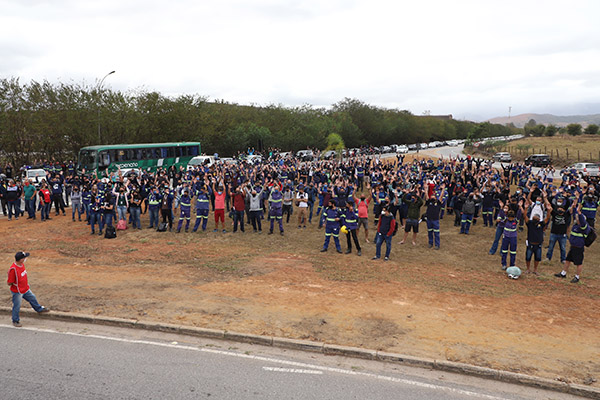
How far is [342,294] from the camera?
31.9ft

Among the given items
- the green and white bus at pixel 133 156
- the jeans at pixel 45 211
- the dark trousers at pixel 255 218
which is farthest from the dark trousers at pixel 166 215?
the green and white bus at pixel 133 156

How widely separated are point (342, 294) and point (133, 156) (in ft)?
90.6

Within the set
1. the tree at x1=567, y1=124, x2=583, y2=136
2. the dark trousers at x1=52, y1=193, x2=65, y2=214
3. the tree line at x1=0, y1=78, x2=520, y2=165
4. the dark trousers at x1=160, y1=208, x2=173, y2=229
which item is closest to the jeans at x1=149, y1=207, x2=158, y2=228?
the dark trousers at x1=160, y1=208, x2=173, y2=229

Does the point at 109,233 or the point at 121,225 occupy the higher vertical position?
A: the point at 121,225

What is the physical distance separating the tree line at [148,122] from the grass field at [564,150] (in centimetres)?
2676

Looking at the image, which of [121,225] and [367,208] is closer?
[367,208]

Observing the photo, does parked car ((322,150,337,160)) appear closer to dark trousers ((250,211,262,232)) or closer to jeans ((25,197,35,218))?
dark trousers ((250,211,262,232))

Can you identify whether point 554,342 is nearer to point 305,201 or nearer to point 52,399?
point 52,399

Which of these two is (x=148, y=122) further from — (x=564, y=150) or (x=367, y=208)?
(x=564, y=150)

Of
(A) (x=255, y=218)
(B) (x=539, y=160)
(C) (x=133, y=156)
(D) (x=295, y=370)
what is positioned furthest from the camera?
(B) (x=539, y=160)

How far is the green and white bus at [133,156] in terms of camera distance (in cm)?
2962

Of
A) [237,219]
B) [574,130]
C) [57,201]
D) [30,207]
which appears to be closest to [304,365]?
[237,219]

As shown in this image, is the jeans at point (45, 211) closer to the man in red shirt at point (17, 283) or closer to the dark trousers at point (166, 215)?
the dark trousers at point (166, 215)

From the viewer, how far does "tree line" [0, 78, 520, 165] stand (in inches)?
1517
